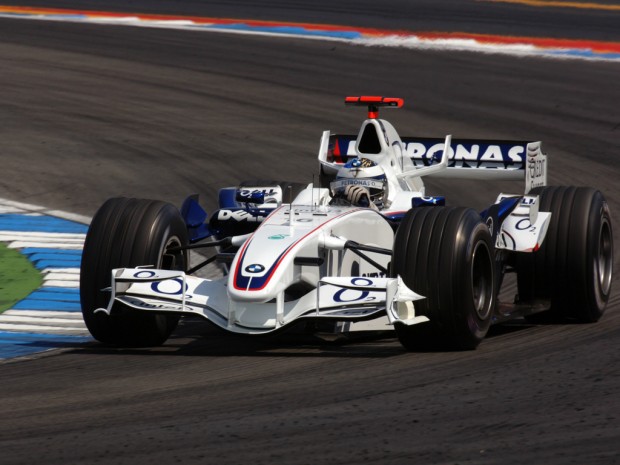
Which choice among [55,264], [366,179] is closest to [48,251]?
[55,264]

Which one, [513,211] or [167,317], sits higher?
[513,211]

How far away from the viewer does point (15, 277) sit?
1223 centimetres

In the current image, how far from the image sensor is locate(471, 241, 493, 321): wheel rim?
9336mm

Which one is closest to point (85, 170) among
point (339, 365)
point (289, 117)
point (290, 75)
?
point (289, 117)

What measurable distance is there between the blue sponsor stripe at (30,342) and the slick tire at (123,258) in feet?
1.75

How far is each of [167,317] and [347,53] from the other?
16.6 meters

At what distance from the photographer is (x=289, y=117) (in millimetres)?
20703

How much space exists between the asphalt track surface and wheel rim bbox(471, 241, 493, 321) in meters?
0.43

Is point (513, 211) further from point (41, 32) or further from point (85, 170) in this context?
point (41, 32)

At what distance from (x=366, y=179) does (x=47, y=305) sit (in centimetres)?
309

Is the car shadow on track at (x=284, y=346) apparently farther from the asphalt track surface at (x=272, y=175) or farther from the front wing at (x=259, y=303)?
the front wing at (x=259, y=303)

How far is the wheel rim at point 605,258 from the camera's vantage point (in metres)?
10.8

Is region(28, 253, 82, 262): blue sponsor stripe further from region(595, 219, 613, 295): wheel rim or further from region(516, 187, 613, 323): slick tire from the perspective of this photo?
region(595, 219, 613, 295): wheel rim

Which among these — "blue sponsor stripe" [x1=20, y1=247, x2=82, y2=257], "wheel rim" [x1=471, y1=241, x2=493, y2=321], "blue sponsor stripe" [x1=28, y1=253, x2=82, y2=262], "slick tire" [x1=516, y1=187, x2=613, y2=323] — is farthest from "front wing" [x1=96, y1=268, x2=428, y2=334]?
"blue sponsor stripe" [x1=20, y1=247, x2=82, y2=257]
